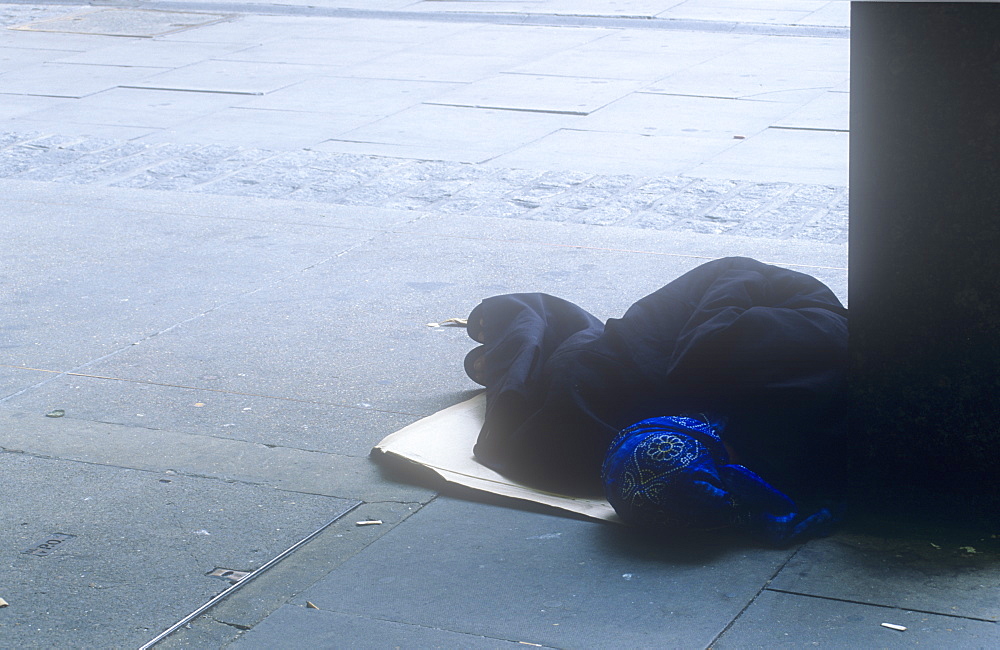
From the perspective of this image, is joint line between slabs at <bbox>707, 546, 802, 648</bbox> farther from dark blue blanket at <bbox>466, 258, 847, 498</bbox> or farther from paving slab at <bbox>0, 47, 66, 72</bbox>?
paving slab at <bbox>0, 47, 66, 72</bbox>

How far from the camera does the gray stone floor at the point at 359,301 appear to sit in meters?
3.01

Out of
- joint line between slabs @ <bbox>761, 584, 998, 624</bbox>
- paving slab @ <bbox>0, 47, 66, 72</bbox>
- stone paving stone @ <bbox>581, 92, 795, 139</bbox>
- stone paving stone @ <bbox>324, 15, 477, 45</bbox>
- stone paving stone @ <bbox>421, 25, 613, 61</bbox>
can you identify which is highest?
paving slab @ <bbox>0, 47, 66, 72</bbox>

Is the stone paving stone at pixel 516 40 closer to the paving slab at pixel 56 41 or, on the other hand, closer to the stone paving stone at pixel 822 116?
the stone paving stone at pixel 822 116

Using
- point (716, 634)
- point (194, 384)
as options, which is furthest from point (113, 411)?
point (716, 634)

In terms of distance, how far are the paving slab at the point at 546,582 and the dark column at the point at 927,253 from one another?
1.45 ft

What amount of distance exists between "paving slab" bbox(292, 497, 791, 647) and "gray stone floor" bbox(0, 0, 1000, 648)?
1 cm

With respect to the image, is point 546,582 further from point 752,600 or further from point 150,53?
point 150,53

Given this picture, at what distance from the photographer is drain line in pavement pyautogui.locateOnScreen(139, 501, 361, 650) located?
2.90m

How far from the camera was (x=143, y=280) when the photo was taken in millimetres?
5816

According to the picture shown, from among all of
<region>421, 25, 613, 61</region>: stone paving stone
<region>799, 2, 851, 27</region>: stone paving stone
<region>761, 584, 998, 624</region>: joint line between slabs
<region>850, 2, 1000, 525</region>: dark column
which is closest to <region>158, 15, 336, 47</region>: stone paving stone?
<region>421, 25, 613, 61</region>: stone paving stone

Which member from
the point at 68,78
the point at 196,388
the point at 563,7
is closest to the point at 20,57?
the point at 68,78

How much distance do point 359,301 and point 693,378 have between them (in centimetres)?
228

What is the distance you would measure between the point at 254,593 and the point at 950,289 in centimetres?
185

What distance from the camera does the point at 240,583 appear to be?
313 centimetres
